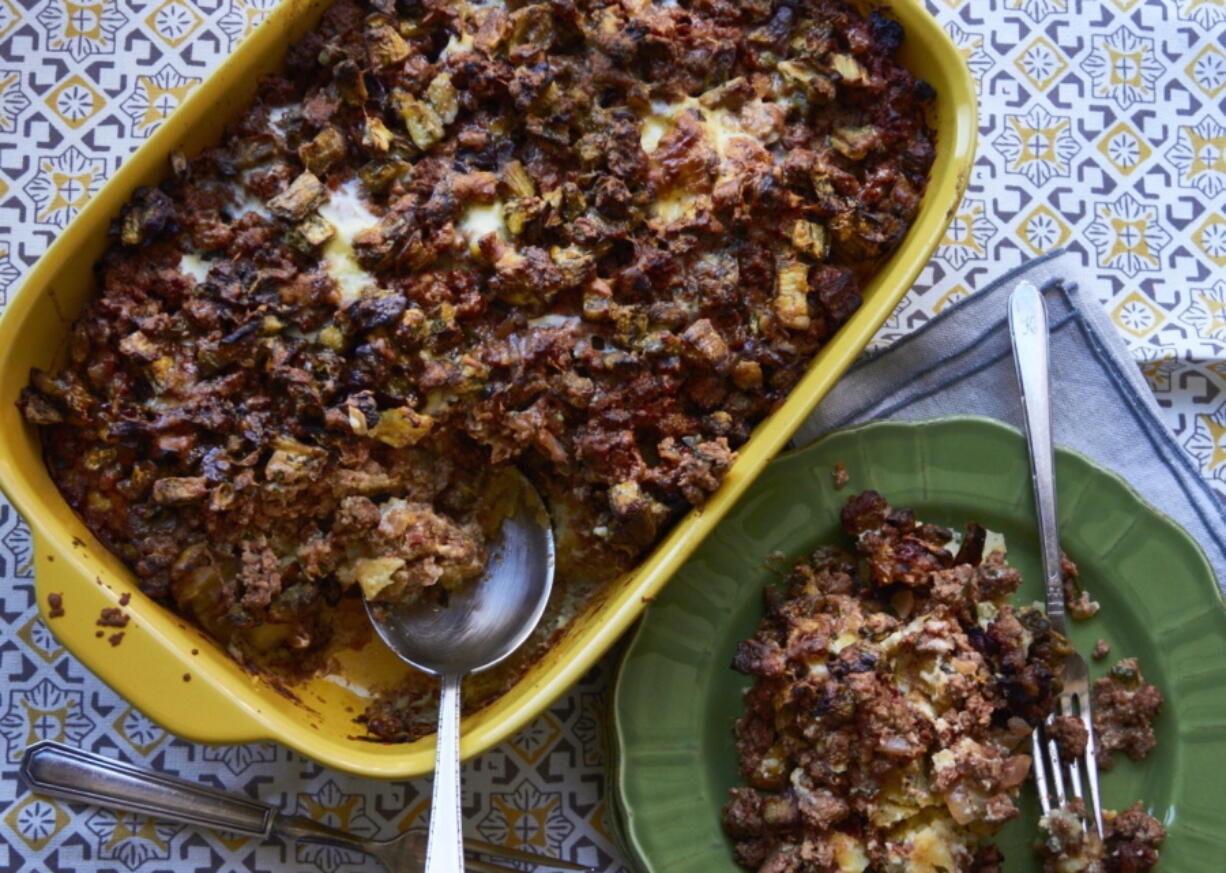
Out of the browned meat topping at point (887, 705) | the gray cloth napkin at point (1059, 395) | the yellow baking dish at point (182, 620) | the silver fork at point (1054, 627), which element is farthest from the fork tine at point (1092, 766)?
the yellow baking dish at point (182, 620)

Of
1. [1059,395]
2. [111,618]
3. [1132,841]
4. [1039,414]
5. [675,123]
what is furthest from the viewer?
[1059,395]

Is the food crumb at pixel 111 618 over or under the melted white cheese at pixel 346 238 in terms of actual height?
under

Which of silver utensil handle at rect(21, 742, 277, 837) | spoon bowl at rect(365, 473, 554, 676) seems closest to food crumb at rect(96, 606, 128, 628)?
spoon bowl at rect(365, 473, 554, 676)

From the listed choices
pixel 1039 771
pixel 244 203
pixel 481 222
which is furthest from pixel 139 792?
pixel 1039 771

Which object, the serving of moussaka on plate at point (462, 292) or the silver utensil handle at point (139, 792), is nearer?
the serving of moussaka on plate at point (462, 292)

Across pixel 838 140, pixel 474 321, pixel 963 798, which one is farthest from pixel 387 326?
pixel 963 798

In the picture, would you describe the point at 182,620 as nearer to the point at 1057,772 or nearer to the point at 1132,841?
the point at 1057,772

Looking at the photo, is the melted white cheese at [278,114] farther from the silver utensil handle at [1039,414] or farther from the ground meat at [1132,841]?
the ground meat at [1132,841]

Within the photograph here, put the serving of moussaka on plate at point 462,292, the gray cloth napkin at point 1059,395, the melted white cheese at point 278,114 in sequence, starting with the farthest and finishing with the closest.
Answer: the gray cloth napkin at point 1059,395 < the melted white cheese at point 278,114 < the serving of moussaka on plate at point 462,292
